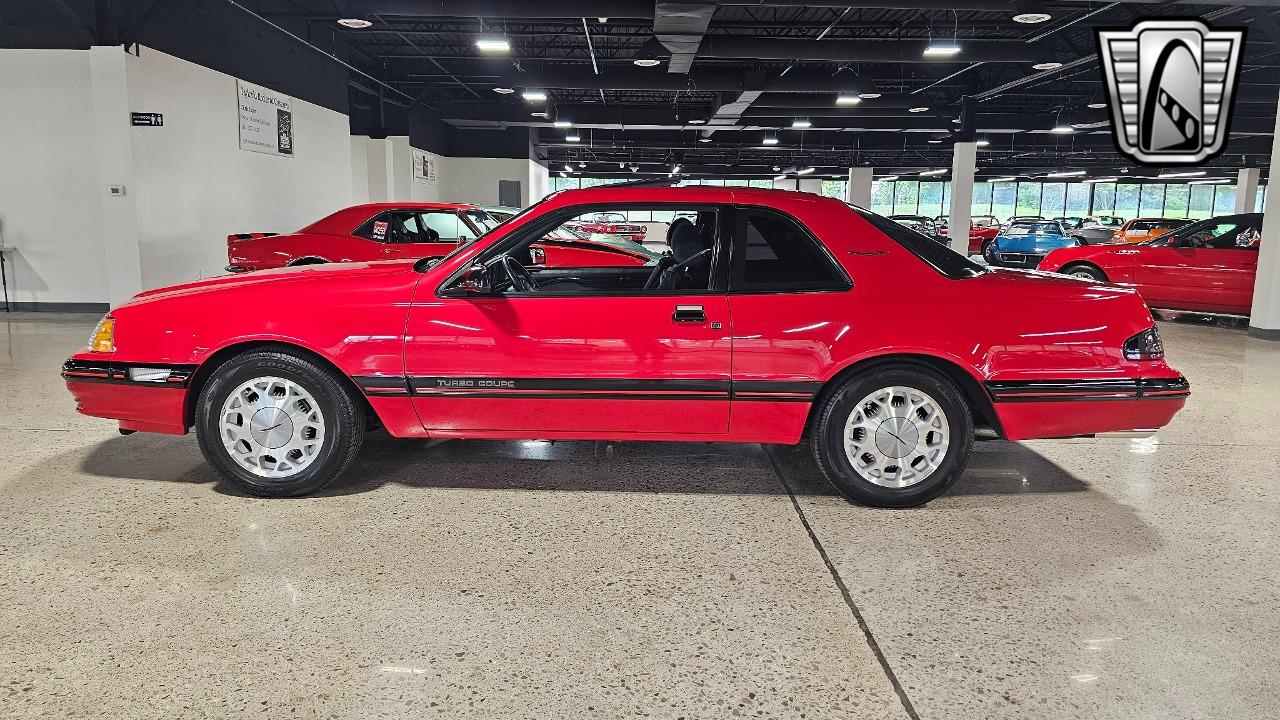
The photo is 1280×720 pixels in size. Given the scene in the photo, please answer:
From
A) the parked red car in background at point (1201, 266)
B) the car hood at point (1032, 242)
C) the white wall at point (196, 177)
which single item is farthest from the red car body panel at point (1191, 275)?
the car hood at point (1032, 242)

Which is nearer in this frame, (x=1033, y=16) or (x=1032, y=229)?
(x=1033, y=16)

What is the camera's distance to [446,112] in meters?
25.2

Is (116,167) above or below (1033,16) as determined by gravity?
below

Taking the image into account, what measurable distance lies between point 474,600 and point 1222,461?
13.2 ft

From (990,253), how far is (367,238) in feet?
66.3

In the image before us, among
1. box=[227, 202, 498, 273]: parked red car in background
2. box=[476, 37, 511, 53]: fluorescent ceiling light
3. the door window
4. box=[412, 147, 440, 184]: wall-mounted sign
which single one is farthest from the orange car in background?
the door window

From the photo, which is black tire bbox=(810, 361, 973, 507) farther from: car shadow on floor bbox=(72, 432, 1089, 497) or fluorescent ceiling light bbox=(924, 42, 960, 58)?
fluorescent ceiling light bbox=(924, 42, 960, 58)

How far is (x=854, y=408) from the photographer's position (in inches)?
135

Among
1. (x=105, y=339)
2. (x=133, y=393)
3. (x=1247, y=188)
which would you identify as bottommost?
(x=133, y=393)

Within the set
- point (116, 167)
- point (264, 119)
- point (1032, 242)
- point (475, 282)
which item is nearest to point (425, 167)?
point (264, 119)

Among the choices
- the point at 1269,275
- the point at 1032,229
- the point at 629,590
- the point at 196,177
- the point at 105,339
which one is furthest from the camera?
the point at 1032,229

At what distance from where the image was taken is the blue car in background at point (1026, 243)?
875 inches

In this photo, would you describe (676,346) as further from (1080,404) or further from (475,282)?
(1080,404)

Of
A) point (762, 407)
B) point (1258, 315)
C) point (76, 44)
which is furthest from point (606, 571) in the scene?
point (76, 44)
